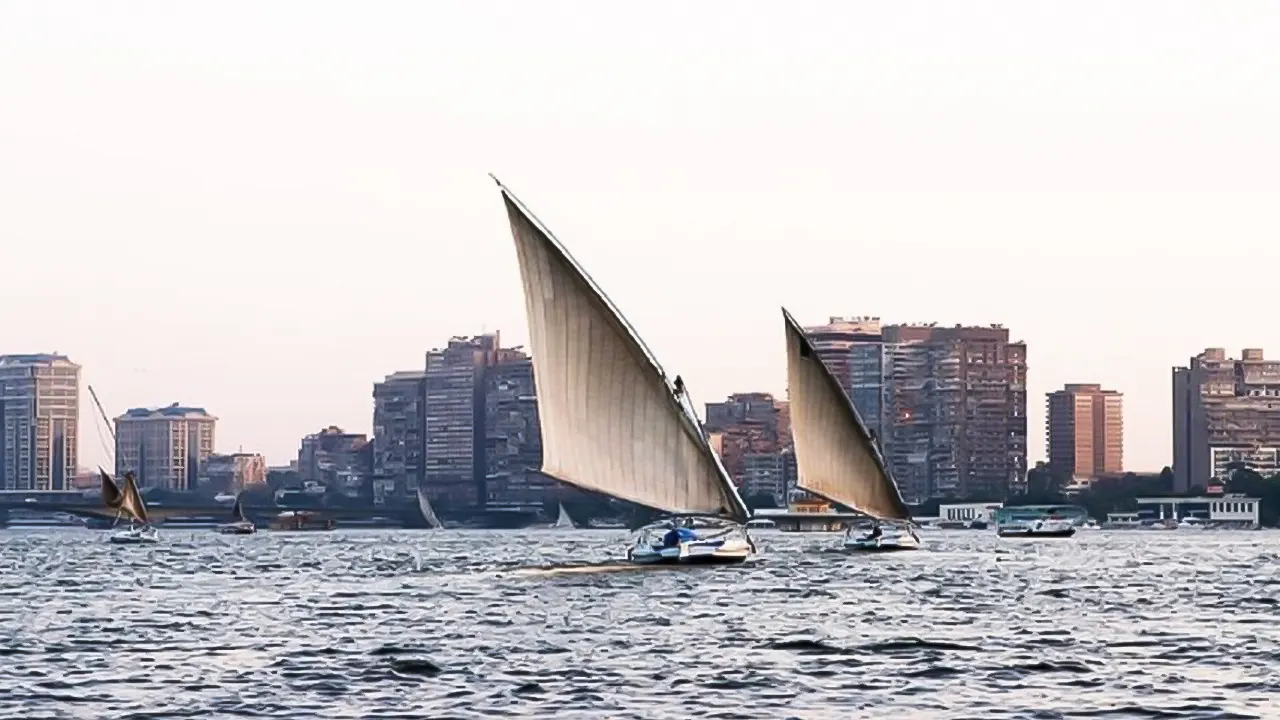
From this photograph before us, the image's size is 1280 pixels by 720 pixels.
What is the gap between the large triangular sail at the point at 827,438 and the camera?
356 feet

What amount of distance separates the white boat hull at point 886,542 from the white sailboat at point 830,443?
4262 mm

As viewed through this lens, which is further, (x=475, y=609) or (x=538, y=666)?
(x=475, y=609)

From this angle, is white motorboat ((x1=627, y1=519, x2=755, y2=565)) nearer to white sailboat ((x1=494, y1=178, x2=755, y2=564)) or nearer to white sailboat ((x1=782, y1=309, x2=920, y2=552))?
white sailboat ((x1=494, y1=178, x2=755, y2=564))

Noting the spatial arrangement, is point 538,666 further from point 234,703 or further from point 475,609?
point 475,609

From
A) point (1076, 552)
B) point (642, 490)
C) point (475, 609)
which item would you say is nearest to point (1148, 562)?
point (1076, 552)

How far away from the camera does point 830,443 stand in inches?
4377

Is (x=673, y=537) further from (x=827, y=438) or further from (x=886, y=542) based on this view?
(x=886, y=542)

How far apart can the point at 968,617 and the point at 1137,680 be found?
18.3 meters

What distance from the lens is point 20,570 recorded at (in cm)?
11581

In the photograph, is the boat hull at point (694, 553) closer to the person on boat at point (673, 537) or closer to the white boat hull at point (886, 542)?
the person on boat at point (673, 537)

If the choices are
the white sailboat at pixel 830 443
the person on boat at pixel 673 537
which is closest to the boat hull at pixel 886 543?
the white sailboat at pixel 830 443

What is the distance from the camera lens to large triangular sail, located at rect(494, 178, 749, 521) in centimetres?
7450

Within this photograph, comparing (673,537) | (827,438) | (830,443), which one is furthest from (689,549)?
(830,443)

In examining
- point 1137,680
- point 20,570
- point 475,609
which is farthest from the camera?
point 20,570
